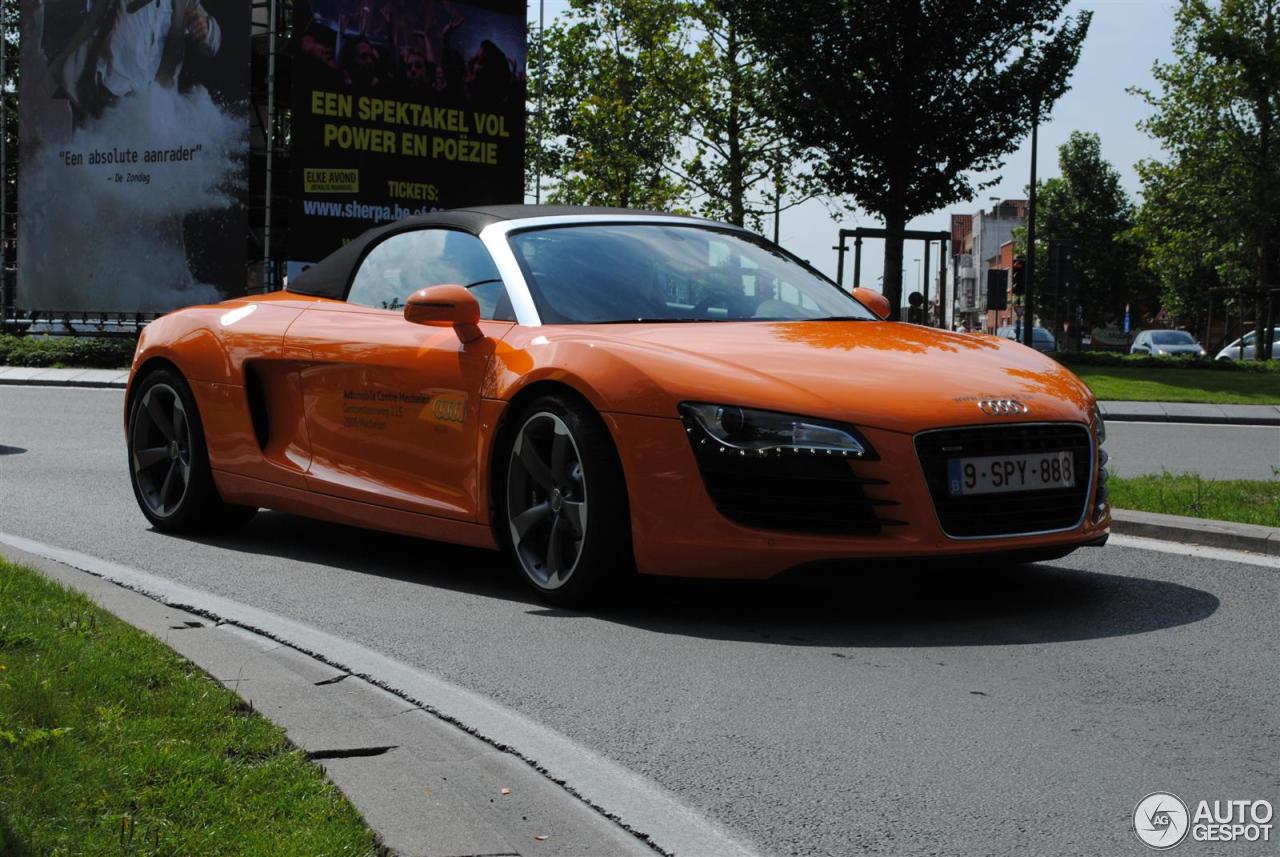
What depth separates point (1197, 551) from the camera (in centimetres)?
707

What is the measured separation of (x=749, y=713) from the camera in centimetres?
433

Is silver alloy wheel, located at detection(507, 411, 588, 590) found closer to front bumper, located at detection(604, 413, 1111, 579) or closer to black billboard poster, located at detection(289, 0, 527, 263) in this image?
front bumper, located at detection(604, 413, 1111, 579)

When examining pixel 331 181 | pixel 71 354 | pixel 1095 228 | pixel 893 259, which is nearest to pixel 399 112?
pixel 331 181

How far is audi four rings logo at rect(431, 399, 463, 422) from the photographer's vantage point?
6.07 metres

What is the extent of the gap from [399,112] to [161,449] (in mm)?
24406

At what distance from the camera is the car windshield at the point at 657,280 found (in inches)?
243

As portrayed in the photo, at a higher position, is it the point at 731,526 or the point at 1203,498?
the point at 731,526

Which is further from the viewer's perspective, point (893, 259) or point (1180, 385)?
point (893, 259)

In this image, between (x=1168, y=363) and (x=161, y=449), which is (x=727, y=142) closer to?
(x=1168, y=363)

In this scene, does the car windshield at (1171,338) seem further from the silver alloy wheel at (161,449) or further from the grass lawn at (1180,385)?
the silver alloy wheel at (161,449)

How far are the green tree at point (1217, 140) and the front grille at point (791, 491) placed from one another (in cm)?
3729

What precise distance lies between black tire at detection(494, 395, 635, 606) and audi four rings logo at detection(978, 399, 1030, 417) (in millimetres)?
1208

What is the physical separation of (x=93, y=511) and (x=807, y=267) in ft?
12.8

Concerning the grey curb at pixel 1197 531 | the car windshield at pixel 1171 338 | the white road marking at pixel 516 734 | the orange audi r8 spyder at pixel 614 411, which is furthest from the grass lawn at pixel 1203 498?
the car windshield at pixel 1171 338
